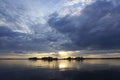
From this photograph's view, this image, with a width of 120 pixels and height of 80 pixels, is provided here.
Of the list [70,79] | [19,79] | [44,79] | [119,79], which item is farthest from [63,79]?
[119,79]

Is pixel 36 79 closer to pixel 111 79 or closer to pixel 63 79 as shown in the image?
pixel 63 79

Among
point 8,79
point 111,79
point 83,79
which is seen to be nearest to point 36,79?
point 8,79

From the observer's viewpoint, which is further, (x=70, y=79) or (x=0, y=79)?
(x=70, y=79)

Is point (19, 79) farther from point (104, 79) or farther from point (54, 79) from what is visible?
point (104, 79)

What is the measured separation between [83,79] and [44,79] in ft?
40.8

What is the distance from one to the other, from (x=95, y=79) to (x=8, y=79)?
27.1m

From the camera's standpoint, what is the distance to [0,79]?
170 feet

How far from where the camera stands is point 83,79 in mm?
54938

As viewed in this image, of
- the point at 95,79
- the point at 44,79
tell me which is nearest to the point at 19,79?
the point at 44,79

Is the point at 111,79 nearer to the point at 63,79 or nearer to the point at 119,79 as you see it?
the point at 119,79

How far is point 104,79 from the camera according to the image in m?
54.8

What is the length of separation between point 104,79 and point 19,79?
26781mm

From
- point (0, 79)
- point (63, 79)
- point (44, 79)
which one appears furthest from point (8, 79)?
point (63, 79)

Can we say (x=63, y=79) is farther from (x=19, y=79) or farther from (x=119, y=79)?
(x=119, y=79)
